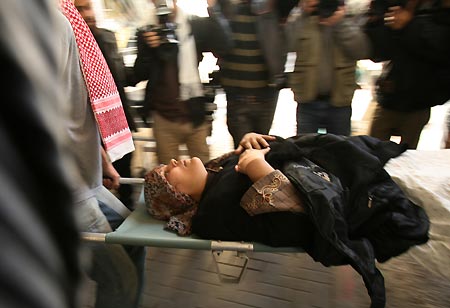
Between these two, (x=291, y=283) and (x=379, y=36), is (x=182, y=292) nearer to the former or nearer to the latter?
(x=291, y=283)

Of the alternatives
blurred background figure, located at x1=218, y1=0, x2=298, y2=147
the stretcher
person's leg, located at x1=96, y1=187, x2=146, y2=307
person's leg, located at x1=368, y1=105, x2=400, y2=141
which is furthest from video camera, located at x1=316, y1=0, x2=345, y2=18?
person's leg, located at x1=96, y1=187, x2=146, y2=307

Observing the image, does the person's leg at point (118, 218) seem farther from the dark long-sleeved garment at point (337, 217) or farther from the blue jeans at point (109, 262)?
the dark long-sleeved garment at point (337, 217)

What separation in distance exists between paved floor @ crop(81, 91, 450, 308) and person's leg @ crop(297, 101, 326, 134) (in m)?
0.81

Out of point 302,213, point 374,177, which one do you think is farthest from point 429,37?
point 302,213

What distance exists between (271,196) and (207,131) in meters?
1.10

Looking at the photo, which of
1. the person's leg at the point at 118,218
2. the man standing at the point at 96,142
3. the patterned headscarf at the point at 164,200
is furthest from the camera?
the patterned headscarf at the point at 164,200

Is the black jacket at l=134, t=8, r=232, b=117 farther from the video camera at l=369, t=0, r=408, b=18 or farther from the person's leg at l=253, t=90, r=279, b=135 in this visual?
the video camera at l=369, t=0, r=408, b=18

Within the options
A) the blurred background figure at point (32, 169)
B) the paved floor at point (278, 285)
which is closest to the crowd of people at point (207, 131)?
the blurred background figure at point (32, 169)

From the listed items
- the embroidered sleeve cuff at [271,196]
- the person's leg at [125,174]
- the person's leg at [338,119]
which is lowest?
the person's leg at [125,174]

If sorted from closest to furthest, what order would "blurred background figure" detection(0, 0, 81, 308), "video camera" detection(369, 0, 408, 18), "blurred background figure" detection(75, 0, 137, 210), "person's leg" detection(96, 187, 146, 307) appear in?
"blurred background figure" detection(0, 0, 81, 308) < "person's leg" detection(96, 187, 146, 307) < "blurred background figure" detection(75, 0, 137, 210) < "video camera" detection(369, 0, 408, 18)

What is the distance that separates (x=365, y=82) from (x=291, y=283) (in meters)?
1.92

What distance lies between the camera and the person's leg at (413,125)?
228cm

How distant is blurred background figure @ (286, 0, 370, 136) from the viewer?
2217mm

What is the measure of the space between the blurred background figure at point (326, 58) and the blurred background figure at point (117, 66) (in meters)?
1.02
